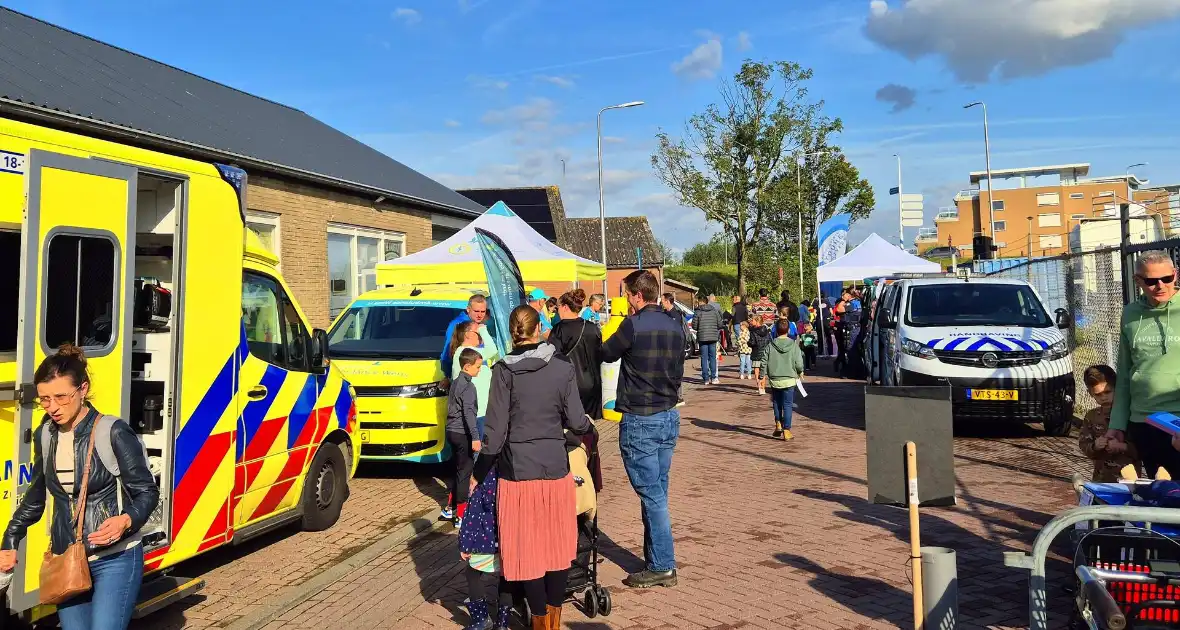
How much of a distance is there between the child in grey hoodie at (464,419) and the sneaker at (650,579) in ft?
5.09

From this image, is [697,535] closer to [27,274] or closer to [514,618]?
[514,618]

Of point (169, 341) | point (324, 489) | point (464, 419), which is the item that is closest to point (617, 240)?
point (324, 489)

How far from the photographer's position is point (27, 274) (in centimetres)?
418

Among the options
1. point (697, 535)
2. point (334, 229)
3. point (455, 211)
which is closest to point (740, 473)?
point (697, 535)

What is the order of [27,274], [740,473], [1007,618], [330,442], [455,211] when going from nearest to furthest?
[27,274] → [1007,618] → [330,442] → [740,473] → [455,211]

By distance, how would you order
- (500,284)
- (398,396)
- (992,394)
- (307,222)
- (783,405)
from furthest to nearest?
(307,222), (783,405), (992,394), (500,284), (398,396)

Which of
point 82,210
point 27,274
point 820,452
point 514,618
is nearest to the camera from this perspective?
point 27,274

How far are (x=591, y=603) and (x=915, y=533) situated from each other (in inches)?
73.2

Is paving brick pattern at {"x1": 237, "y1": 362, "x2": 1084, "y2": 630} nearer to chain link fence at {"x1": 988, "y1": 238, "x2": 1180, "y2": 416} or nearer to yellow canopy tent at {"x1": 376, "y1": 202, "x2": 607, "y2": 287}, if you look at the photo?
chain link fence at {"x1": 988, "y1": 238, "x2": 1180, "y2": 416}

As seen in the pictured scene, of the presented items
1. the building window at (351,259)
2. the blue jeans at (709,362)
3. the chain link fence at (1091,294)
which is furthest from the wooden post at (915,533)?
the building window at (351,259)

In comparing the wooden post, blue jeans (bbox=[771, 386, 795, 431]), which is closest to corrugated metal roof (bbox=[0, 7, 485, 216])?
blue jeans (bbox=[771, 386, 795, 431])

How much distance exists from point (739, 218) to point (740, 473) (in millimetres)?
33062

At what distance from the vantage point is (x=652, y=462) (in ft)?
18.8

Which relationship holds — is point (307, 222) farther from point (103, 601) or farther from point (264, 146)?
point (103, 601)
